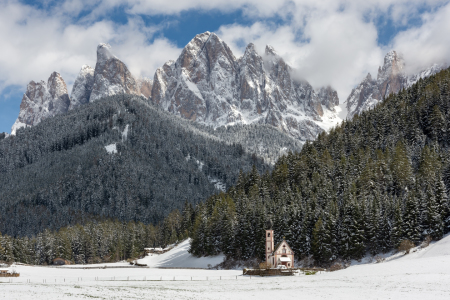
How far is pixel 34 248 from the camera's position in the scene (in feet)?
472

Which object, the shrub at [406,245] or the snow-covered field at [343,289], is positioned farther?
the shrub at [406,245]

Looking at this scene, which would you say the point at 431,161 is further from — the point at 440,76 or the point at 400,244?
the point at 440,76

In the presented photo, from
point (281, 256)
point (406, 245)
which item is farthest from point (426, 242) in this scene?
point (281, 256)

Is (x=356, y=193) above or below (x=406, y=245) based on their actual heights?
above

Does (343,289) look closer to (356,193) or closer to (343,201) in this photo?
(343,201)

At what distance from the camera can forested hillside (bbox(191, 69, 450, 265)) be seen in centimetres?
7438

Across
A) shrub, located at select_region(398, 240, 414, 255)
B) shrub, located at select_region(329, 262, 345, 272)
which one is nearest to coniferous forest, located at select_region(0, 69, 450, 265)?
shrub, located at select_region(398, 240, 414, 255)

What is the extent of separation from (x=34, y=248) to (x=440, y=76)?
486 ft

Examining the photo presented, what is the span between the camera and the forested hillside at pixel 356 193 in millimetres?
74375

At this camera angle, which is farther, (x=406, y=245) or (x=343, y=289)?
(x=406, y=245)

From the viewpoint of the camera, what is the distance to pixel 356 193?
92.5 meters

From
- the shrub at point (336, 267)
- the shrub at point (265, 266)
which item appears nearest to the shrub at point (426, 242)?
the shrub at point (336, 267)

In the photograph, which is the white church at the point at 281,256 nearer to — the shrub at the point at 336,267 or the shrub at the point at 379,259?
the shrub at the point at 336,267

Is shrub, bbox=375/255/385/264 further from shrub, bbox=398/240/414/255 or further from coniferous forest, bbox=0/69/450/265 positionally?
shrub, bbox=398/240/414/255
